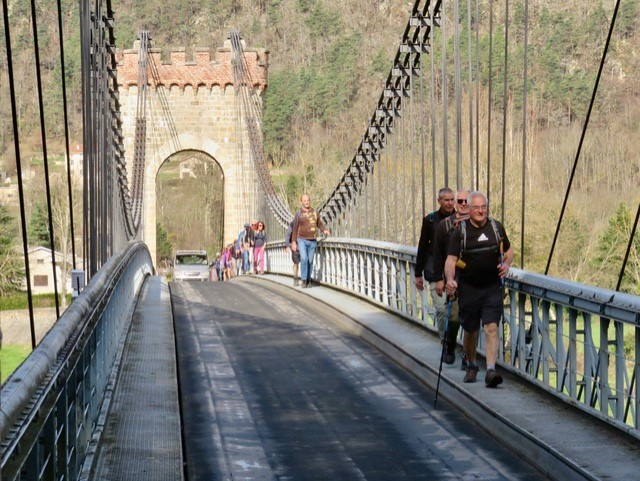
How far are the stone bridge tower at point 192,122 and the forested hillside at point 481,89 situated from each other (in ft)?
28.5

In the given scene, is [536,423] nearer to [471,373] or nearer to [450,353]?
[471,373]

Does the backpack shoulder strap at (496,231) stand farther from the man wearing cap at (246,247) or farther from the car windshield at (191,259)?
the car windshield at (191,259)

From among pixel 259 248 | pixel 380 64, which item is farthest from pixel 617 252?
pixel 380 64

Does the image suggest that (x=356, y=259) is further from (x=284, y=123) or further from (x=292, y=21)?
(x=292, y=21)

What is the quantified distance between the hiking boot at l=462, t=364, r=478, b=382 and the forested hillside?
28.1 metres

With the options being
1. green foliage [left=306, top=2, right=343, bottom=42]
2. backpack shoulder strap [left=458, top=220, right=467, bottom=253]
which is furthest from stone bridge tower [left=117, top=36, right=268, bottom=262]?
green foliage [left=306, top=2, right=343, bottom=42]

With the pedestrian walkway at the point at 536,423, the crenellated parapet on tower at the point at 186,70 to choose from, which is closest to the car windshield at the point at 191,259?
the crenellated parapet on tower at the point at 186,70

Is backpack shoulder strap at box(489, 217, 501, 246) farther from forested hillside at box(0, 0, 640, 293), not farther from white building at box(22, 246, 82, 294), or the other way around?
white building at box(22, 246, 82, 294)

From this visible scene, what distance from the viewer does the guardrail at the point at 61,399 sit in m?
3.99

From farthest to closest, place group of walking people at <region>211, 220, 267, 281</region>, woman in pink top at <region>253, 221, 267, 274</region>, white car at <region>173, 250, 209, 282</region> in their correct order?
white car at <region>173, 250, 209, 282</region> < group of walking people at <region>211, 220, 267, 281</region> < woman in pink top at <region>253, 221, 267, 274</region>

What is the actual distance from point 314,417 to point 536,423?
6.54 feet

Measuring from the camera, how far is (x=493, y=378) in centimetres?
978

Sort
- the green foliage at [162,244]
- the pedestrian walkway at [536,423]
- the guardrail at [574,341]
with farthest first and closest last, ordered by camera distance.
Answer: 1. the green foliage at [162,244]
2. the guardrail at [574,341]
3. the pedestrian walkway at [536,423]

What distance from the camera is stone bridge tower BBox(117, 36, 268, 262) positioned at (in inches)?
2125
